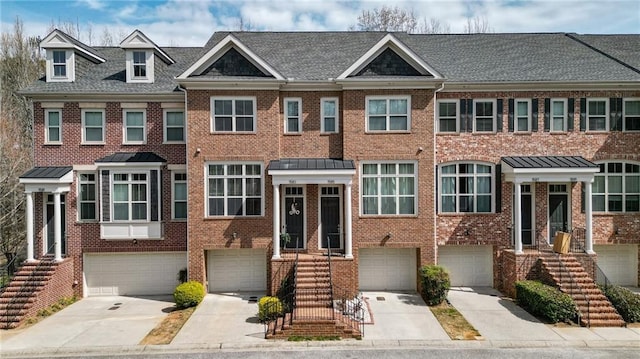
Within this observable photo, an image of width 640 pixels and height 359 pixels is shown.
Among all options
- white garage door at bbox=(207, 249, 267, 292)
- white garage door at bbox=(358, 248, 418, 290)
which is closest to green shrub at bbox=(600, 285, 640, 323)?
white garage door at bbox=(358, 248, 418, 290)

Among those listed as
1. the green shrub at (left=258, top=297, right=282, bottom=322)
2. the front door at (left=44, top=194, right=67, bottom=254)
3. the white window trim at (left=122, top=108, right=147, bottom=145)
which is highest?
the white window trim at (left=122, top=108, right=147, bottom=145)

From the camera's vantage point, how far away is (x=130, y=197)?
16547 mm

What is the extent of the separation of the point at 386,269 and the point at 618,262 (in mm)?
10542

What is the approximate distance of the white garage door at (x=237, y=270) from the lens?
54.9ft

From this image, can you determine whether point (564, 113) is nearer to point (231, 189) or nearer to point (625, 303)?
point (625, 303)

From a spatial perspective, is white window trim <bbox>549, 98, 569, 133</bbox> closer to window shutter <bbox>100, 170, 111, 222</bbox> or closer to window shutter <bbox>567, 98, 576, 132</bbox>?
window shutter <bbox>567, 98, 576, 132</bbox>

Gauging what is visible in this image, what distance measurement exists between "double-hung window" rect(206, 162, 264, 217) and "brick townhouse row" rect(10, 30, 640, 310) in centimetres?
8

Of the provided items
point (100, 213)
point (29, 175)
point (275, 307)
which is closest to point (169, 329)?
point (275, 307)

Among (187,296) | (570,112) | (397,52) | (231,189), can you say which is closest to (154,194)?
(231,189)

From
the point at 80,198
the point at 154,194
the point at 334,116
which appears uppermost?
the point at 334,116

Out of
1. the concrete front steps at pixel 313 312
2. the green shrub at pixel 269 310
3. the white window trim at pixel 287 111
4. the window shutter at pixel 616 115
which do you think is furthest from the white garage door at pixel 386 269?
the window shutter at pixel 616 115

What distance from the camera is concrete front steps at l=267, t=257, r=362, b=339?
1205 cm

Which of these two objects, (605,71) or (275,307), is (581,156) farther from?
(275,307)

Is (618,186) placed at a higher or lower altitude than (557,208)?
higher
